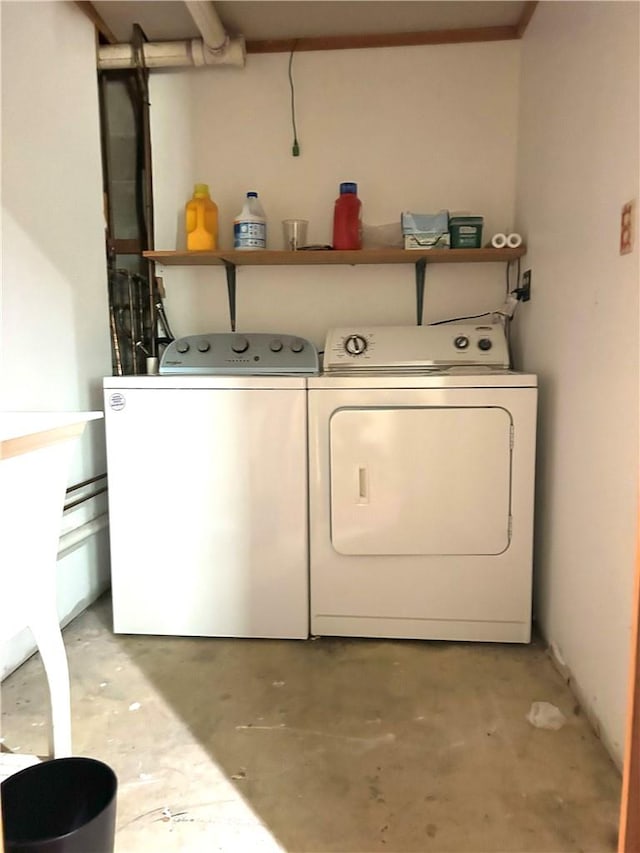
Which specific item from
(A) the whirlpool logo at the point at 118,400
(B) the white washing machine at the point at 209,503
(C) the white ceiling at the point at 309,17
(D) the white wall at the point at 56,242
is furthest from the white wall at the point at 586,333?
(D) the white wall at the point at 56,242

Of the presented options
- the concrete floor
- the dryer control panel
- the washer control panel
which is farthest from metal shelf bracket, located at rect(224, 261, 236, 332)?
the concrete floor

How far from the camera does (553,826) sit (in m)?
1.29

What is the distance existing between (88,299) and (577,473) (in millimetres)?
1768

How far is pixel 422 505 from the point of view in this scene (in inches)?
79.4

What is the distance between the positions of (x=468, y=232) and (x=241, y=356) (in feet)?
3.25

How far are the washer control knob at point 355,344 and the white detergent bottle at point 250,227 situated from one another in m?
0.52

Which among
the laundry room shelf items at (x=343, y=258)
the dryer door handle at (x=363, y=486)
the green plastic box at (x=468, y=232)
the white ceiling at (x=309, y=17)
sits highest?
the white ceiling at (x=309, y=17)

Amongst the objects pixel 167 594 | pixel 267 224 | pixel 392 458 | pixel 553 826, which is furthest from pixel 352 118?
pixel 553 826

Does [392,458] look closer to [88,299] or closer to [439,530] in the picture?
[439,530]

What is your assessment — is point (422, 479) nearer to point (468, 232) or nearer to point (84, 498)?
point (468, 232)

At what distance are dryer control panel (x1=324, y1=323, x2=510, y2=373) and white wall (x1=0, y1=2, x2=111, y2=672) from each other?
35.8 inches

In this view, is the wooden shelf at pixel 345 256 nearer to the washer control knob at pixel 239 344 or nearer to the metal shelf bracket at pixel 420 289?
the metal shelf bracket at pixel 420 289

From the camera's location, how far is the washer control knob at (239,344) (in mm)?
2242

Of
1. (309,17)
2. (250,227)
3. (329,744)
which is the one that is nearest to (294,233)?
(250,227)
